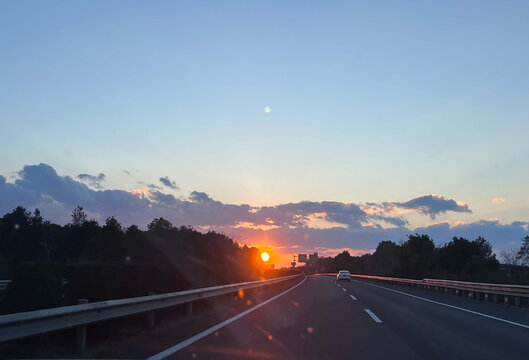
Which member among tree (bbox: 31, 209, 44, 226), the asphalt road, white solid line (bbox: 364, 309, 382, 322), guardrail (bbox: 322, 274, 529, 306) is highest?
tree (bbox: 31, 209, 44, 226)

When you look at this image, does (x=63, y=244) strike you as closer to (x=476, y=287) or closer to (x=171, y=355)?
(x=476, y=287)

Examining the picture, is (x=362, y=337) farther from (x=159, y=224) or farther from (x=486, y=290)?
(x=159, y=224)

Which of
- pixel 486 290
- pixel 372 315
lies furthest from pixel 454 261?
pixel 372 315

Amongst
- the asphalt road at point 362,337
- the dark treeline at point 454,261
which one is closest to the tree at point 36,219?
the dark treeline at point 454,261

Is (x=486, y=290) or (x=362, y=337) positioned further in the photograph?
(x=486, y=290)

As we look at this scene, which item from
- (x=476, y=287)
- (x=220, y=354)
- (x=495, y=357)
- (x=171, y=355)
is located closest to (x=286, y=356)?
(x=220, y=354)

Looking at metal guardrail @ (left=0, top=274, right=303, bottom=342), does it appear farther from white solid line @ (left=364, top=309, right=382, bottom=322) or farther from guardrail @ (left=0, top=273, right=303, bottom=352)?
white solid line @ (left=364, top=309, right=382, bottom=322)

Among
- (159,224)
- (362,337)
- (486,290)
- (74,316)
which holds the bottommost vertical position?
(362,337)

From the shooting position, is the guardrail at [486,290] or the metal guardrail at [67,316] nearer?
the metal guardrail at [67,316]

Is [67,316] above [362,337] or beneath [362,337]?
above

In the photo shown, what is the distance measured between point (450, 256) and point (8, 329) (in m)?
102

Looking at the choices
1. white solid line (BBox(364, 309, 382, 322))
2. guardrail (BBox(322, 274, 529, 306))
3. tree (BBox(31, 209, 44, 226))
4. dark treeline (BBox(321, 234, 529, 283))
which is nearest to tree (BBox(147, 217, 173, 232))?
tree (BBox(31, 209, 44, 226))

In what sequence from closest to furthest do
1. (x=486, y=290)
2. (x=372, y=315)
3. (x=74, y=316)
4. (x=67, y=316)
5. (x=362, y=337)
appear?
(x=67, y=316) < (x=74, y=316) < (x=362, y=337) < (x=372, y=315) < (x=486, y=290)

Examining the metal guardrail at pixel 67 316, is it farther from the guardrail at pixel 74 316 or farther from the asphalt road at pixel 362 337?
the asphalt road at pixel 362 337
